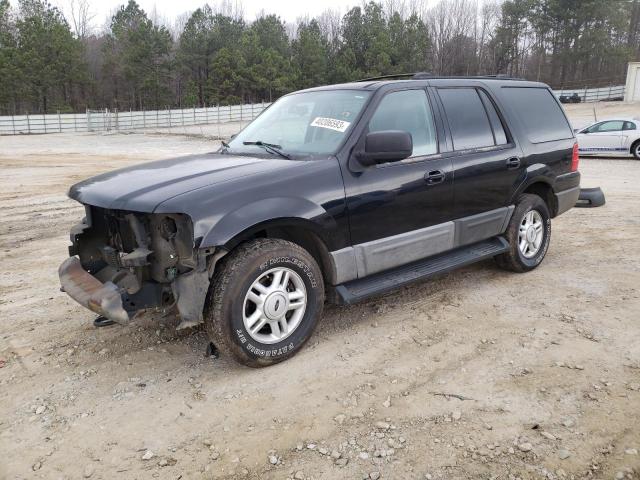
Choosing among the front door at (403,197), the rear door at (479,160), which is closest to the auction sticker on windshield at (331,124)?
the front door at (403,197)

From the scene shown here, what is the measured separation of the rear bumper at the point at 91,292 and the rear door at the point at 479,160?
2823 mm

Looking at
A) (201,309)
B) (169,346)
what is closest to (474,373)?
(201,309)

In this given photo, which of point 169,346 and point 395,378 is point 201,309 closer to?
point 169,346

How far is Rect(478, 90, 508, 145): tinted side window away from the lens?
503 centimetres

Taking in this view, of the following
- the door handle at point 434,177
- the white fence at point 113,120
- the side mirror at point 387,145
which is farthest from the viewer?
the white fence at point 113,120

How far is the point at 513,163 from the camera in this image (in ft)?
16.6

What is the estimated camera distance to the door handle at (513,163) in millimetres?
5023

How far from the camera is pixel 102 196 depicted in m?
3.52

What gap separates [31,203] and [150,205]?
8259mm

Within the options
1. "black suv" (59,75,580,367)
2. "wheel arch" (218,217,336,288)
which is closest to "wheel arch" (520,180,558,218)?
A: "black suv" (59,75,580,367)

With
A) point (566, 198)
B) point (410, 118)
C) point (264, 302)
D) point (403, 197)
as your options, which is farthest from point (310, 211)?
point (566, 198)

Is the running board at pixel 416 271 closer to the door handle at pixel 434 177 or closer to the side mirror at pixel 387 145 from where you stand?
the door handle at pixel 434 177

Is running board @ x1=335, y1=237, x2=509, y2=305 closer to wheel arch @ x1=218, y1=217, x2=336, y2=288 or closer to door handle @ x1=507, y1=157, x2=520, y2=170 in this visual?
wheel arch @ x1=218, y1=217, x2=336, y2=288

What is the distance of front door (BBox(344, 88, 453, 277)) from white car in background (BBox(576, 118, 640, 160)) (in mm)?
14262
